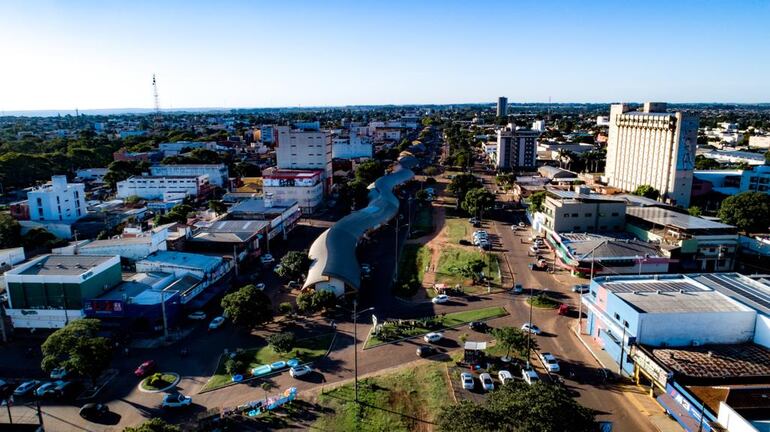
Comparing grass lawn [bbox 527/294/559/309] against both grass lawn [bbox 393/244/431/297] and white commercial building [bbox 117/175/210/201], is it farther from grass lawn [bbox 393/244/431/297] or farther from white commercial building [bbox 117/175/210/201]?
white commercial building [bbox 117/175/210/201]

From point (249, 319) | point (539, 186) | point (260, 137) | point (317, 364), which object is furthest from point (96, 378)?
point (260, 137)

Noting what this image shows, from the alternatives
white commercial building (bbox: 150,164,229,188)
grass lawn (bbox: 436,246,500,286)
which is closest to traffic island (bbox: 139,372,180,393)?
grass lawn (bbox: 436,246,500,286)

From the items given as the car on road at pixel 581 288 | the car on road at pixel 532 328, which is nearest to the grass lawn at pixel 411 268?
the car on road at pixel 532 328

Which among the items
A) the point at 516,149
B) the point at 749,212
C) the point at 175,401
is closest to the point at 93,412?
the point at 175,401

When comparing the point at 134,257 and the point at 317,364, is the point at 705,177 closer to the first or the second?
the point at 317,364

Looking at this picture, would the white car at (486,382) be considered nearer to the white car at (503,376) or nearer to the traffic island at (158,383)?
the white car at (503,376)

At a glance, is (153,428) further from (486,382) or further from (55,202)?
(55,202)

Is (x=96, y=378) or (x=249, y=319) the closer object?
(x=96, y=378)
